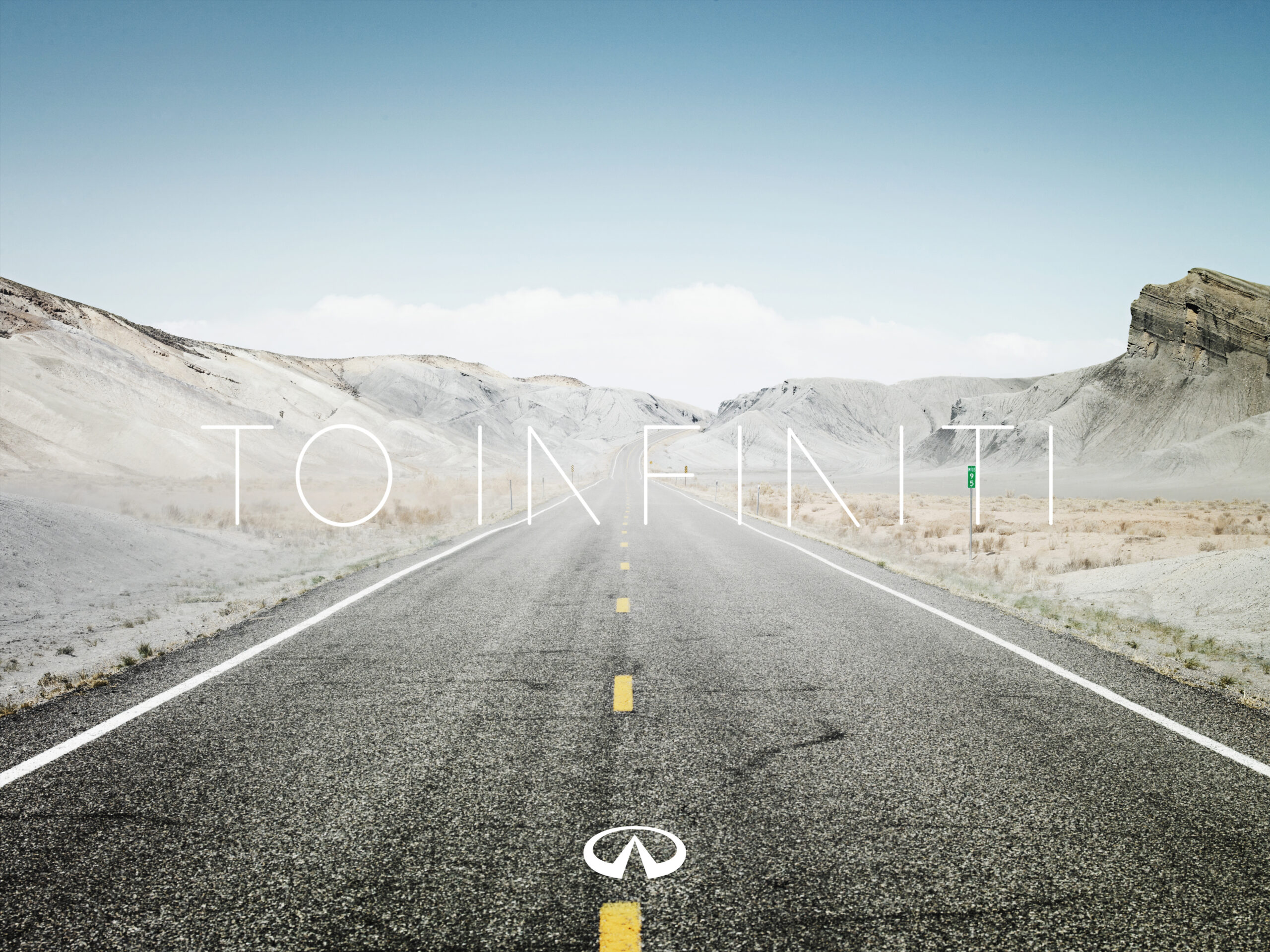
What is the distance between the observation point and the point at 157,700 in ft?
18.3

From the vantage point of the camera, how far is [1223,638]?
29.3ft

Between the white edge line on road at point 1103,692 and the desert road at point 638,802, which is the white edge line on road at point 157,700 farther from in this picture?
the white edge line on road at point 1103,692

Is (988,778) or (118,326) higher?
(118,326)

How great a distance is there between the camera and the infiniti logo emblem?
10.3ft

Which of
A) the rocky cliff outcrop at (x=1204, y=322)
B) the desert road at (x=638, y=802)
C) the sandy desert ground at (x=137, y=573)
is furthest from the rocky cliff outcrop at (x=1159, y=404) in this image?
the desert road at (x=638, y=802)

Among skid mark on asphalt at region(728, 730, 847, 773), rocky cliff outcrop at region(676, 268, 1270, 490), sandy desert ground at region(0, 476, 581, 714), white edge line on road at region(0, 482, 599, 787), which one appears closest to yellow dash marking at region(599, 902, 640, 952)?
skid mark on asphalt at region(728, 730, 847, 773)

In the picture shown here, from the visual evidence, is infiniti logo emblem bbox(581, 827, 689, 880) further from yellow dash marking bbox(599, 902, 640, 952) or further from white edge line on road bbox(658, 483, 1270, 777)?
white edge line on road bbox(658, 483, 1270, 777)

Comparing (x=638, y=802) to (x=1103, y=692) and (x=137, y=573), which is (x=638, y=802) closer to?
(x=1103, y=692)

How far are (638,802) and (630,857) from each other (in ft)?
1.79

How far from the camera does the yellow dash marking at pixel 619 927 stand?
8.71 ft

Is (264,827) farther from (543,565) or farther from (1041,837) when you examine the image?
(543,565)

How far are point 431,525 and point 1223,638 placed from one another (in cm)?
2150

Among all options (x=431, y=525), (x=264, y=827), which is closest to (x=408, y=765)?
(x=264, y=827)

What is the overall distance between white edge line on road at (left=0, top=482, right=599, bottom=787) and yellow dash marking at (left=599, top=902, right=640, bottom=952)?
3.48 metres
